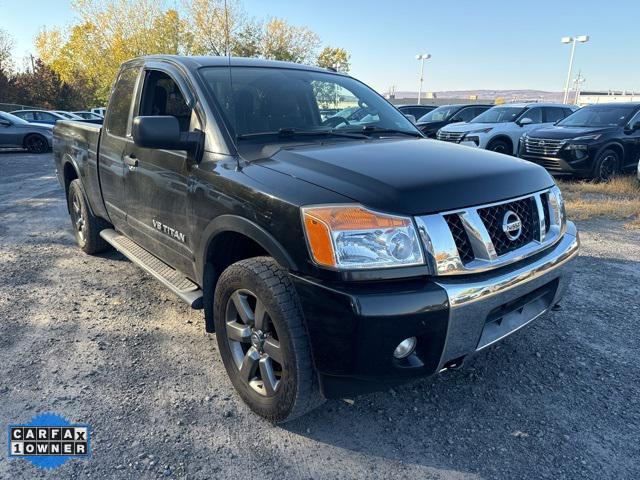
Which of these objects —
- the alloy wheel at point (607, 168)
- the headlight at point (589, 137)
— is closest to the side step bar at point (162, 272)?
the headlight at point (589, 137)

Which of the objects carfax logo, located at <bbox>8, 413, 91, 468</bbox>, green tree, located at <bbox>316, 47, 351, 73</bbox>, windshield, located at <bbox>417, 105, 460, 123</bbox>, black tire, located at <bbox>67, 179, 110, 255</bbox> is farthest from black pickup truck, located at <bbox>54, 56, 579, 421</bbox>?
green tree, located at <bbox>316, 47, 351, 73</bbox>

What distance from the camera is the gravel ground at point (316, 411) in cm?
225

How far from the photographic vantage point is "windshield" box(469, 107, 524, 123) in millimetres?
12523

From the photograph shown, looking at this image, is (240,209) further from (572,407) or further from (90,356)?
(572,407)

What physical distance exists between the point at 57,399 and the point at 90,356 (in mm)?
478

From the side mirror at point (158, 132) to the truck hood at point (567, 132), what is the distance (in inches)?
358

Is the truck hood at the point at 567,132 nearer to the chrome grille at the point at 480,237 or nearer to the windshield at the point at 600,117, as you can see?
the windshield at the point at 600,117

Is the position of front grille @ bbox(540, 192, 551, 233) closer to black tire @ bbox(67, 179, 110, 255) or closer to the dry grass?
black tire @ bbox(67, 179, 110, 255)

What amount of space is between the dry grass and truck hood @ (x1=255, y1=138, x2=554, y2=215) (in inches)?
188

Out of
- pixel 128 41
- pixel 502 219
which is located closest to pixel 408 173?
pixel 502 219

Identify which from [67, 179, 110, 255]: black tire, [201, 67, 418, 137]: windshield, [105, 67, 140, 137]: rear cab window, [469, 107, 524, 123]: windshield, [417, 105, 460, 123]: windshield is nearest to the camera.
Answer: [201, 67, 418, 137]: windshield

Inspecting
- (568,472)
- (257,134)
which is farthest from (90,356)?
(568,472)

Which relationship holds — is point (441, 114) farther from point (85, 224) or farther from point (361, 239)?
point (361, 239)

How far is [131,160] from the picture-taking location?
359cm
